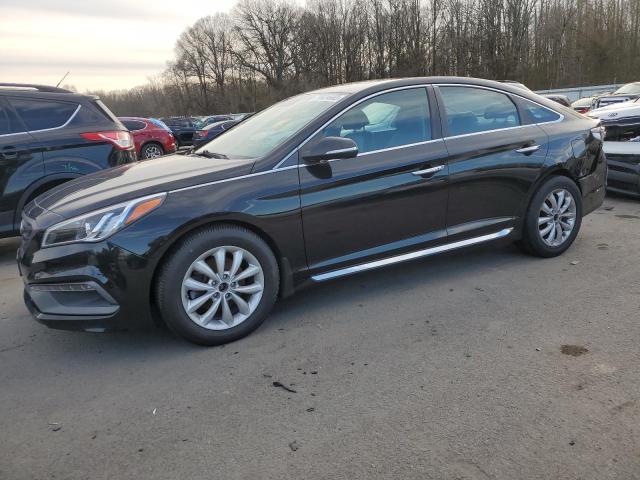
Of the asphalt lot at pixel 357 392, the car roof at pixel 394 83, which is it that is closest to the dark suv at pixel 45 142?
the asphalt lot at pixel 357 392

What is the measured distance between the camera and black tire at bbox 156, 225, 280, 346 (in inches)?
121

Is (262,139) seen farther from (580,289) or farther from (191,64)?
(191,64)

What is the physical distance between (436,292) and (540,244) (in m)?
1.20

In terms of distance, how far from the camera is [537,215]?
444cm

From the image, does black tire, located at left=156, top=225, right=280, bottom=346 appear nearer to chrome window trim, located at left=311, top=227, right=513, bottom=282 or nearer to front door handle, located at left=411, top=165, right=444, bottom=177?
chrome window trim, located at left=311, top=227, right=513, bottom=282

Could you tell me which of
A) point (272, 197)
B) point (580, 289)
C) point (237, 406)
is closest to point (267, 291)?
point (272, 197)

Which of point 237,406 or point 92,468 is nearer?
point 92,468

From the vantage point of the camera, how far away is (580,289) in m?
3.92

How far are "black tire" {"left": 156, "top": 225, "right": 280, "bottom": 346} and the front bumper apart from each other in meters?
0.12

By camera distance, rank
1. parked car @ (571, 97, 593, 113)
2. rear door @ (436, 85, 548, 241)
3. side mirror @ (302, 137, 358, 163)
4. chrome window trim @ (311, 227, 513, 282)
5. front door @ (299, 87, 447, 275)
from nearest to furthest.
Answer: side mirror @ (302, 137, 358, 163) → front door @ (299, 87, 447, 275) → chrome window trim @ (311, 227, 513, 282) → rear door @ (436, 85, 548, 241) → parked car @ (571, 97, 593, 113)

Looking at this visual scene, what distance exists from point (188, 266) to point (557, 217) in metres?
3.25

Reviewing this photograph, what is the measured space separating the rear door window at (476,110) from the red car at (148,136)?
43.6 ft

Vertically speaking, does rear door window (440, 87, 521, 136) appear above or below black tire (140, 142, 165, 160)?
above

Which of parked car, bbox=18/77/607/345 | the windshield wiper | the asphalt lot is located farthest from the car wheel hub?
the windshield wiper
